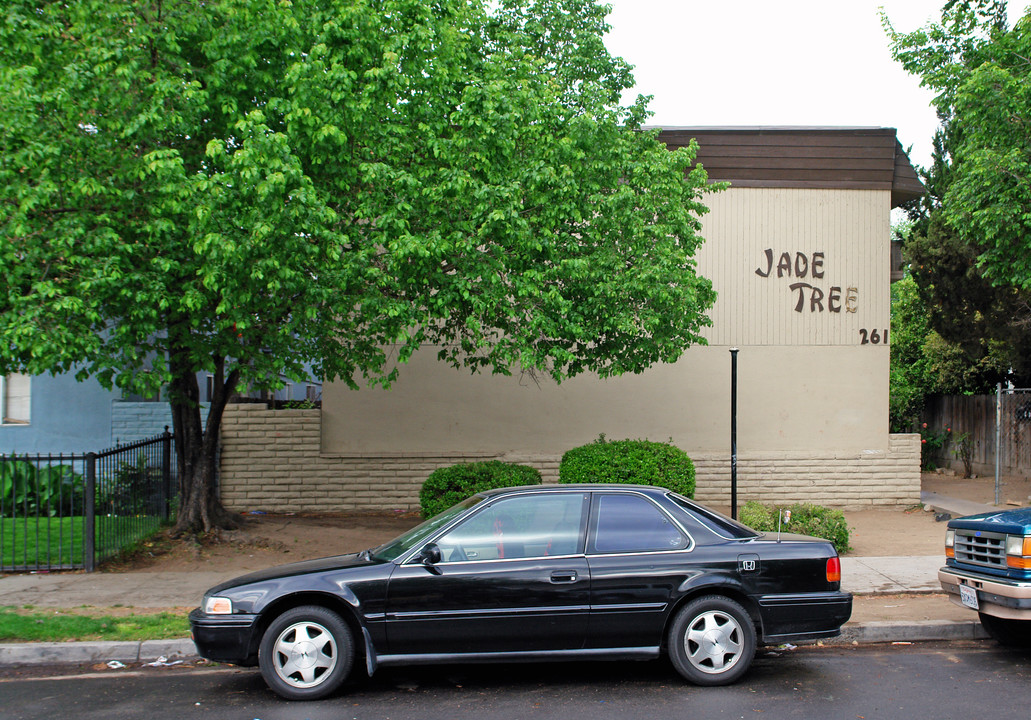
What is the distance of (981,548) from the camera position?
679 centimetres

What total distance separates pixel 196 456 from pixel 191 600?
3.20m

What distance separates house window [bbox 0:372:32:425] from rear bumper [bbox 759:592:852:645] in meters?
13.4

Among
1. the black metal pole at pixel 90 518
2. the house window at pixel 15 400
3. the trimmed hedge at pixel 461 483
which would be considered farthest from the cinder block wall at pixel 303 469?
the black metal pole at pixel 90 518

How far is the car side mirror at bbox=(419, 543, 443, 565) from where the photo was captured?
5.76 meters

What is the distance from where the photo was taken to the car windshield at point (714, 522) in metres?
6.17

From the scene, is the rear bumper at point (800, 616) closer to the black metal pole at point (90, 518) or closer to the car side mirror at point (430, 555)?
the car side mirror at point (430, 555)

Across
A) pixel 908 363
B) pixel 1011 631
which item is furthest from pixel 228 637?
pixel 908 363

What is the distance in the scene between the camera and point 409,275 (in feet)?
29.3

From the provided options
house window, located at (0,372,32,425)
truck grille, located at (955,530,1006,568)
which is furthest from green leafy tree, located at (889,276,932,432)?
house window, located at (0,372,32,425)

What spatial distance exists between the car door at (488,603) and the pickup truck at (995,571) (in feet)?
10.6

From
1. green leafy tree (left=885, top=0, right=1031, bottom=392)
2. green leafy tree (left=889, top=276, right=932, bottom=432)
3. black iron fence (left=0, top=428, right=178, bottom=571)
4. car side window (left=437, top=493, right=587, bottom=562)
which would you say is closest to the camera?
car side window (left=437, top=493, right=587, bottom=562)

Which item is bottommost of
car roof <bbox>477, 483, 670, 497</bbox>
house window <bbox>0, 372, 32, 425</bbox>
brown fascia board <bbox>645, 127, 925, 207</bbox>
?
car roof <bbox>477, 483, 670, 497</bbox>

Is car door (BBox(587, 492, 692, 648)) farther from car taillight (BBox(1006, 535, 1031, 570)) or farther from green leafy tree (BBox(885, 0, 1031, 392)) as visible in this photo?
green leafy tree (BBox(885, 0, 1031, 392))

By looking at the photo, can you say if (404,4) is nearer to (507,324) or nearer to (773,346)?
(507,324)
